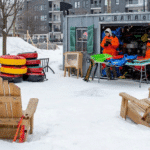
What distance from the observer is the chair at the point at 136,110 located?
437 cm

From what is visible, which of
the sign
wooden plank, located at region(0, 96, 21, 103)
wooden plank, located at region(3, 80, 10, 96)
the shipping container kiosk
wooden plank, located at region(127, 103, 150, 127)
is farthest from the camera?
the shipping container kiosk

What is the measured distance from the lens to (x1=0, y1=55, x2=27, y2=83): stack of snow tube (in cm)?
927

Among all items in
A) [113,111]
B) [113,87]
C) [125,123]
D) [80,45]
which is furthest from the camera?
[80,45]

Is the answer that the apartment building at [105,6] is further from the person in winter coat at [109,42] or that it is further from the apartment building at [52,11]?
the person in winter coat at [109,42]

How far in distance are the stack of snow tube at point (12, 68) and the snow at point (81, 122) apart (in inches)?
21.8

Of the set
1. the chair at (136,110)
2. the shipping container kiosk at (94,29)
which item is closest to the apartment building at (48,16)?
the shipping container kiosk at (94,29)

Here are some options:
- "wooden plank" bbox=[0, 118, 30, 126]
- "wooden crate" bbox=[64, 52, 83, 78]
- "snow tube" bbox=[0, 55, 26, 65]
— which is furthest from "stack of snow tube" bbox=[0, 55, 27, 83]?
"wooden plank" bbox=[0, 118, 30, 126]

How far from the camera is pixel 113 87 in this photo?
9.09 metres

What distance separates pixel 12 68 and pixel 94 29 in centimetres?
402

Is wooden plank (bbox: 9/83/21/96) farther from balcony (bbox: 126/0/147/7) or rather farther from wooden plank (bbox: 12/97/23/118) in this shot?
balcony (bbox: 126/0/147/7)

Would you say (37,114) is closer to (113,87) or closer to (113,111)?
(113,111)

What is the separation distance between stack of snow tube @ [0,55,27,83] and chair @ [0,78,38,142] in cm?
565

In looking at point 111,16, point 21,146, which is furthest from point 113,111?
point 111,16

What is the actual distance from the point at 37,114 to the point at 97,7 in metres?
48.6
